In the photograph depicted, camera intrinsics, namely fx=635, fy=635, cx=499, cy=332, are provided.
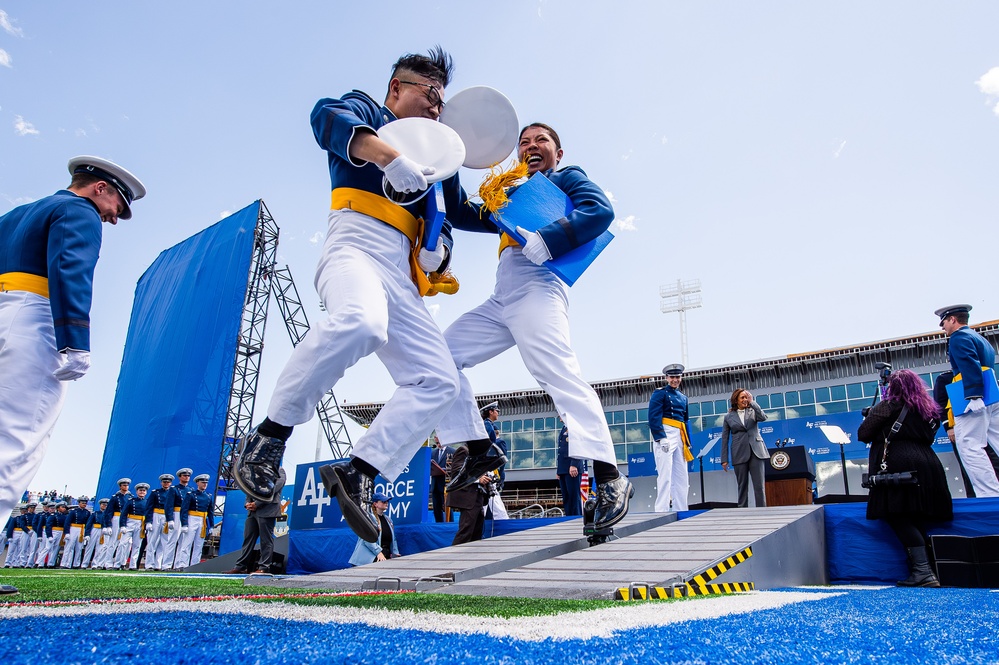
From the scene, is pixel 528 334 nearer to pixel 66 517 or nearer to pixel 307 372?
pixel 307 372

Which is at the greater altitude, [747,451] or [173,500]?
[747,451]

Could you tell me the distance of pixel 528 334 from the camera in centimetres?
347

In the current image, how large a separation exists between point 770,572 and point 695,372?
4636 cm

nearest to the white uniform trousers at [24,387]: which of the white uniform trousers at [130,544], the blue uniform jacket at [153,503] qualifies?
the blue uniform jacket at [153,503]

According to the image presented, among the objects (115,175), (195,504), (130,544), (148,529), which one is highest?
(115,175)

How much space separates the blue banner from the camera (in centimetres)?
811

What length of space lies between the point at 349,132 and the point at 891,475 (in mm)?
4650

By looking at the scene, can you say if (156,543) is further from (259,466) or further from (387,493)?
(259,466)

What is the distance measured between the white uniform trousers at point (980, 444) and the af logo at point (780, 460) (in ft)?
6.84

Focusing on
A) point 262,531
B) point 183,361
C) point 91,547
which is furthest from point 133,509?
point 262,531

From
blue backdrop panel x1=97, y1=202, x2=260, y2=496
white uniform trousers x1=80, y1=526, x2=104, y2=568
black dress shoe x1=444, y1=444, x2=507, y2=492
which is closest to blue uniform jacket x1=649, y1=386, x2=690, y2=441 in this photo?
black dress shoe x1=444, y1=444, x2=507, y2=492

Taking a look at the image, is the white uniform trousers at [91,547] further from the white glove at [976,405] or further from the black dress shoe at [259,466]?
the white glove at [976,405]

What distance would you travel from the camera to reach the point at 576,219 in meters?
3.53

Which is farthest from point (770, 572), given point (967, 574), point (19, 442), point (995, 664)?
point (19, 442)
